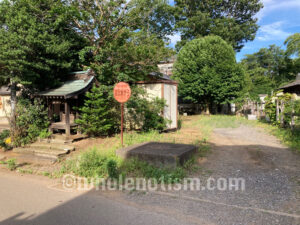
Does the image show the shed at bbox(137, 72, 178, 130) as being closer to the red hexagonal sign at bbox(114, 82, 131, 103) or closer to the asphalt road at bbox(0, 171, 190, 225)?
the red hexagonal sign at bbox(114, 82, 131, 103)

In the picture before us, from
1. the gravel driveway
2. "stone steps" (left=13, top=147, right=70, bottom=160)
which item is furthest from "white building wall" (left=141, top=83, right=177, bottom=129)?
"stone steps" (left=13, top=147, right=70, bottom=160)

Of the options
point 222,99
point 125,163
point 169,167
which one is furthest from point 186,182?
point 222,99

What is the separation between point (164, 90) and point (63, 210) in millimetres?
7642

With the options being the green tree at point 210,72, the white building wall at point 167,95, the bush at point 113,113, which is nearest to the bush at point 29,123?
the bush at point 113,113

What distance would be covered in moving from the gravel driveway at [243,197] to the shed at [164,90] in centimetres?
444

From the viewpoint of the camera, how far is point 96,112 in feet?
30.1

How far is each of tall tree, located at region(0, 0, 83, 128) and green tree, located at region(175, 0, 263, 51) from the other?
21.9m

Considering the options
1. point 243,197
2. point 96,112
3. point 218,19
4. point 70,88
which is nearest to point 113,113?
point 96,112

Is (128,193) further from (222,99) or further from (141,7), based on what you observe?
(222,99)

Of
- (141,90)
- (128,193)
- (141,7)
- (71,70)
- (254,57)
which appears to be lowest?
(128,193)

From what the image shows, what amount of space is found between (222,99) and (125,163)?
1543 cm

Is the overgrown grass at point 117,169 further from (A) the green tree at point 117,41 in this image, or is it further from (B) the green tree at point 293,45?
(B) the green tree at point 293,45

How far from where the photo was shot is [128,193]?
463cm

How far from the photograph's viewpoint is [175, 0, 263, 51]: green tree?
27.9 metres
